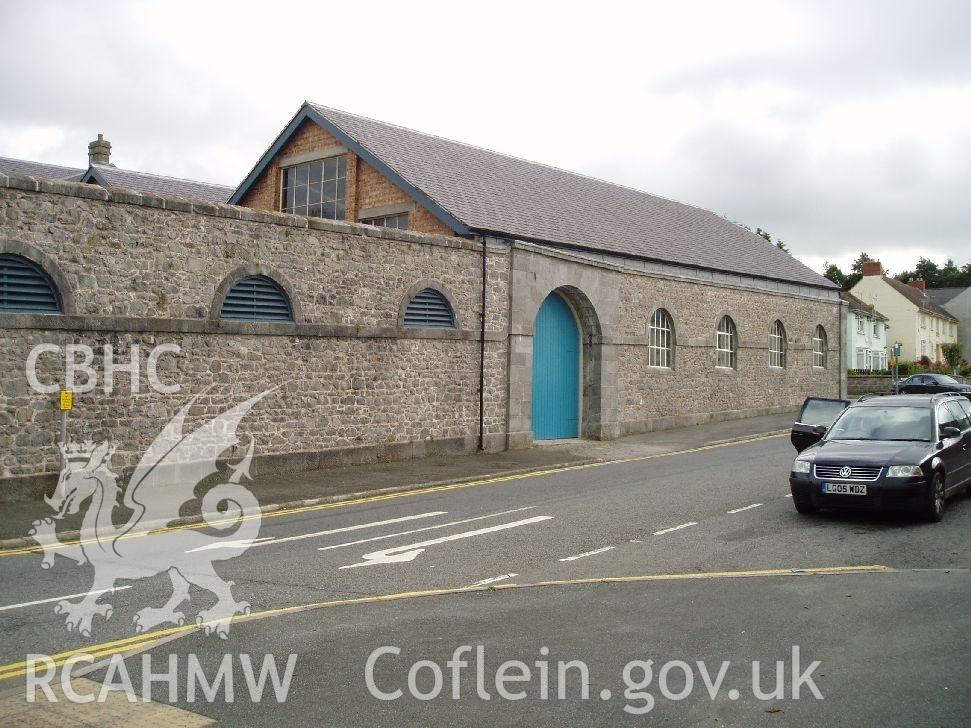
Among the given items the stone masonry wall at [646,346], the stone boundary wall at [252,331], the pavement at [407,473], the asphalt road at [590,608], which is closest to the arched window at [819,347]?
the stone masonry wall at [646,346]

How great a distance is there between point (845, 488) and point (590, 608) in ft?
16.9

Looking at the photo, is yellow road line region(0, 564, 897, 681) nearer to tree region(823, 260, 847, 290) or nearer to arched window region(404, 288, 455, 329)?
arched window region(404, 288, 455, 329)

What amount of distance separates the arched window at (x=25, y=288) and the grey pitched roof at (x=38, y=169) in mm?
17046

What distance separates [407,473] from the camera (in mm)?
16578

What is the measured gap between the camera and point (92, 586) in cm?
830

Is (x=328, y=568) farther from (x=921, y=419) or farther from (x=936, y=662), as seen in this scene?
(x=921, y=419)

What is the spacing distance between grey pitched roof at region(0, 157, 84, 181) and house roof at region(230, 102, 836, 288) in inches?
303

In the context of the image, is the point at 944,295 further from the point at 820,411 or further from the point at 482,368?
the point at 482,368

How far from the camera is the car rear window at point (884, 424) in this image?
38.5ft

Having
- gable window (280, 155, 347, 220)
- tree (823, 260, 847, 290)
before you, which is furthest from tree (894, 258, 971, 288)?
gable window (280, 155, 347, 220)

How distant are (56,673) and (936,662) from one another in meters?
5.87

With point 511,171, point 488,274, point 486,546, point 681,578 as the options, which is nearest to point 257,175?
point 511,171

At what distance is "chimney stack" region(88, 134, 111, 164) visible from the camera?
1299 inches

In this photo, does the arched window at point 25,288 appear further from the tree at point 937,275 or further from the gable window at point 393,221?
the tree at point 937,275
